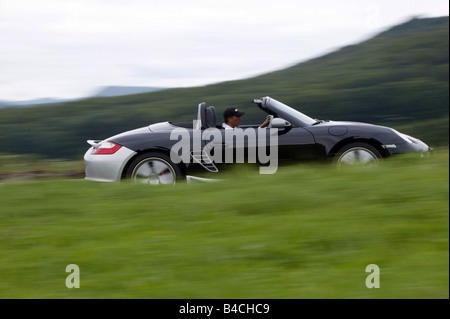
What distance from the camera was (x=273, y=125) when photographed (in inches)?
341

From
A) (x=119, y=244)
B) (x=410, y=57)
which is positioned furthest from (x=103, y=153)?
(x=410, y=57)

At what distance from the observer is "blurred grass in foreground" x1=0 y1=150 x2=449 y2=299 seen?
449cm

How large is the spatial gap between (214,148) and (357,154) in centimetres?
191

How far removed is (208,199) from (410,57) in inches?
1273

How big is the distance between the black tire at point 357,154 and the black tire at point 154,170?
2.14 m

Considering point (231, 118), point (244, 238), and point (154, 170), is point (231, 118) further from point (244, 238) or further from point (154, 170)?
point (244, 238)

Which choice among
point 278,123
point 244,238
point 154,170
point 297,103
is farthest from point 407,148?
point 297,103

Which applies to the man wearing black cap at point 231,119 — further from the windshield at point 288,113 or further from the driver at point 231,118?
the windshield at point 288,113

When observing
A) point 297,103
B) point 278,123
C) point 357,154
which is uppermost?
point 297,103

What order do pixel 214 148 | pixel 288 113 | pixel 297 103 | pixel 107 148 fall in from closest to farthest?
pixel 214 148 < pixel 107 148 < pixel 288 113 < pixel 297 103

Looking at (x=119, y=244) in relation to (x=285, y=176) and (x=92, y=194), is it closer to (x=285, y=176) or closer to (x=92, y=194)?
(x=92, y=194)

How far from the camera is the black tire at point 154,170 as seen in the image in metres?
8.45

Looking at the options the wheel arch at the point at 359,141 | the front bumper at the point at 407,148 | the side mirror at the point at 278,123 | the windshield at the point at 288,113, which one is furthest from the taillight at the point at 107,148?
the front bumper at the point at 407,148

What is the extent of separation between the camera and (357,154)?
28.5 feet
